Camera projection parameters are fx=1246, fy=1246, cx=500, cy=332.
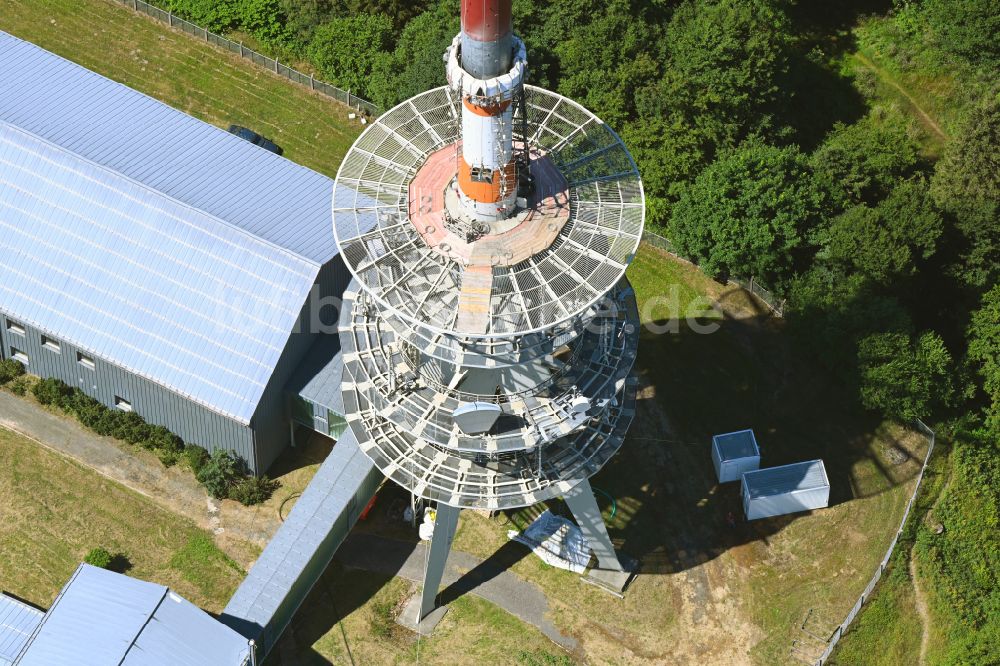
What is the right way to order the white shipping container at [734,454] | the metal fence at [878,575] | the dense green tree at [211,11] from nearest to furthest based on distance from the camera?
the metal fence at [878,575] < the white shipping container at [734,454] < the dense green tree at [211,11]

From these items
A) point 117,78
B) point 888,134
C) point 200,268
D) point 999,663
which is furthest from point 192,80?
point 999,663

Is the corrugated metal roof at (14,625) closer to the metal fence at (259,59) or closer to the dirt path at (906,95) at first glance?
A: the metal fence at (259,59)

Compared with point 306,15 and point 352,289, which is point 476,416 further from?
point 306,15

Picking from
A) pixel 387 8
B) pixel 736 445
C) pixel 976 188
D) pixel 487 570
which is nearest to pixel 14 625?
pixel 487 570

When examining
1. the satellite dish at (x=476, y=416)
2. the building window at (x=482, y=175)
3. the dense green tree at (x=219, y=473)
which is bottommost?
the dense green tree at (x=219, y=473)

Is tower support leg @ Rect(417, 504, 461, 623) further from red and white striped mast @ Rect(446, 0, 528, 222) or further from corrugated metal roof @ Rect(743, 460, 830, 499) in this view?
corrugated metal roof @ Rect(743, 460, 830, 499)

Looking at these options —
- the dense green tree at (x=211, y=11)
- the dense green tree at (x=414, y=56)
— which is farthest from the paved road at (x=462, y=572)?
the dense green tree at (x=211, y=11)

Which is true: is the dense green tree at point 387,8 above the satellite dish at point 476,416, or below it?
above
